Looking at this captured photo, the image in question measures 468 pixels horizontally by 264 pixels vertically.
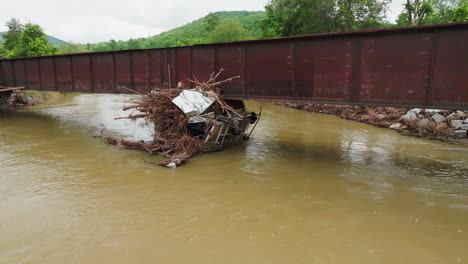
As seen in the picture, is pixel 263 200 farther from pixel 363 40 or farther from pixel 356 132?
pixel 356 132

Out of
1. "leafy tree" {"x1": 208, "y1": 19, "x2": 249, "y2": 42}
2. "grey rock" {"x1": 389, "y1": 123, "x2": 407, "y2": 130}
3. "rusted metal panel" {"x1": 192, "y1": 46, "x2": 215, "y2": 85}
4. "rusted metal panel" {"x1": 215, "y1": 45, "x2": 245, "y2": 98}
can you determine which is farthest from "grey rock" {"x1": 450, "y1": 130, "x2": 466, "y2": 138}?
"leafy tree" {"x1": 208, "y1": 19, "x2": 249, "y2": 42}

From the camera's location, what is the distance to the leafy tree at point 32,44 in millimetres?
39906

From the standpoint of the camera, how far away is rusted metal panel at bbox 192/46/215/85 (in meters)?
10.8

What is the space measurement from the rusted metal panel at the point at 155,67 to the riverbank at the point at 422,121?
440 inches

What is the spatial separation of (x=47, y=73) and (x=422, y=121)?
786 inches

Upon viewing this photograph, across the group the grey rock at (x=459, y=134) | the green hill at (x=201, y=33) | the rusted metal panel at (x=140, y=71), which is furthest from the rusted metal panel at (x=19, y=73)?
the green hill at (x=201, y=33)

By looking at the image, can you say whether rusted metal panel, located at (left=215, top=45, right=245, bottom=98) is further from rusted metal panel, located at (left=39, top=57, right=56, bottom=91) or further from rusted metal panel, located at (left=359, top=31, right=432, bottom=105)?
rusted metal panel, located at (left=39, top=57, right=56, bottom=91)

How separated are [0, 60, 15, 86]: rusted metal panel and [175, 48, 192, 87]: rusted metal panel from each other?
14581 mm

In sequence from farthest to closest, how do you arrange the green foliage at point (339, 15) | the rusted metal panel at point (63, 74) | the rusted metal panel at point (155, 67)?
the green foliage at point (339, 15) < the rusted metal panel at point (63, 74) < the rusted metal panel at point (155, 67)

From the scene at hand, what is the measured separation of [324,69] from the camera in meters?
8.65

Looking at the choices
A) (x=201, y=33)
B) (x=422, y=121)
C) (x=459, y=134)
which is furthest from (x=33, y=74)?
(x=201, y=33)

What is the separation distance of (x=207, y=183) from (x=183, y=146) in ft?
7.69

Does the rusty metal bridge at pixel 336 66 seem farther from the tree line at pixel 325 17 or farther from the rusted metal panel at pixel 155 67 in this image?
the tree line at pixel 325 17

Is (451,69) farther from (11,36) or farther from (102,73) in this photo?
(11,36)
